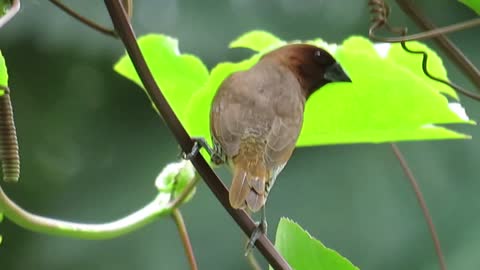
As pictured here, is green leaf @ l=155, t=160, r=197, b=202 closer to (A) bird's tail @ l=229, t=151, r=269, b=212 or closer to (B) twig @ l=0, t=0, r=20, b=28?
(A) bird's tail @ l=229, t=151, r=269, b=212

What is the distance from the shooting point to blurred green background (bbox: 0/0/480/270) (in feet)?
4.01

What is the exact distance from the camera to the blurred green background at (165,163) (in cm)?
122

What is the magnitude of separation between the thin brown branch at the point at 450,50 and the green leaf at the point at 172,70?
15cm

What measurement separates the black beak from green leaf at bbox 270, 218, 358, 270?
10cm

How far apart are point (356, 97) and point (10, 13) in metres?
0.21

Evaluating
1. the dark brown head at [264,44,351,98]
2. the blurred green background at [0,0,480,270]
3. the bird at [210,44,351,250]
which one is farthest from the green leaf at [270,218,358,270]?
the blurred green background at [0,0,480,270]

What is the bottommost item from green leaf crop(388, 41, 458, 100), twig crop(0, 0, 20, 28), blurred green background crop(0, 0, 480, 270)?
blurred green background crop(0, 0, 480, 270)

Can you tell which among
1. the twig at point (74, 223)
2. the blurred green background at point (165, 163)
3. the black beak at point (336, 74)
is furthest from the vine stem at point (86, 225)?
the blurred green background at point (165, 163)

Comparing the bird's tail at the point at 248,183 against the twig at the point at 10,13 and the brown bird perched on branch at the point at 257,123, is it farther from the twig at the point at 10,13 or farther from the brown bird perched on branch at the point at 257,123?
the twig at the point at 10,13

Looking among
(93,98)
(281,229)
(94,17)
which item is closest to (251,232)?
(281,229)

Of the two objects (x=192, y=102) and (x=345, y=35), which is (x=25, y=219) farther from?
(x=345, y=35)

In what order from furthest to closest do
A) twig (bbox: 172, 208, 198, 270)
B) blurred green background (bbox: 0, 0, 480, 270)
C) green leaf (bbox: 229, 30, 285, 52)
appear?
blurred green background (bbox: 0, 0, 480, 270)
green leaf (bbox: 229, 30, 285, 52)
twig (bbox: 172, 208, 198, 270)

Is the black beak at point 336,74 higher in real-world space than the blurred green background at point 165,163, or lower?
higher

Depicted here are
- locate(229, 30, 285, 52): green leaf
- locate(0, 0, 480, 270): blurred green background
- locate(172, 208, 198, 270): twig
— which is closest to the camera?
locate(172, 208, 198, 270): twig
